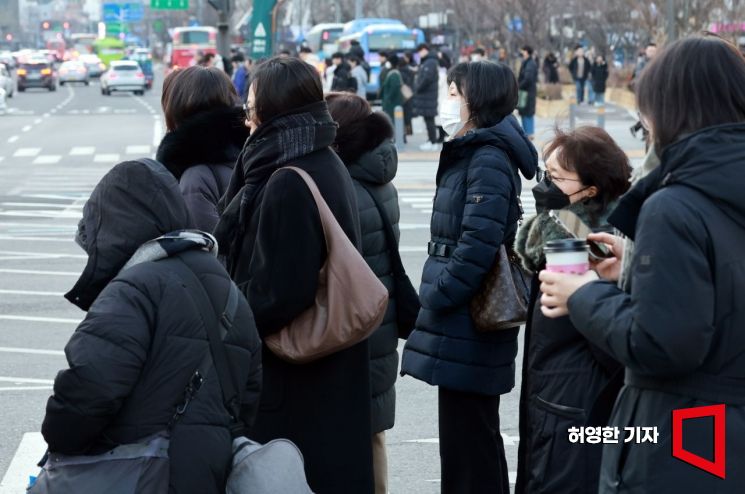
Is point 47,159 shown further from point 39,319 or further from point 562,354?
point 562,354

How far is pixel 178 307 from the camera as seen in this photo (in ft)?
11.8

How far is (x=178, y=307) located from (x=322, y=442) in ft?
4.47

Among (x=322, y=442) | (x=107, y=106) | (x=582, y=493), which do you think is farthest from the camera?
(x=107, y=106)

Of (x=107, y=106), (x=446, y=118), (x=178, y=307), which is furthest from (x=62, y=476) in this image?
(x=107, y=106)

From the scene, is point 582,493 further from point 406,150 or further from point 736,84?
point 406,150

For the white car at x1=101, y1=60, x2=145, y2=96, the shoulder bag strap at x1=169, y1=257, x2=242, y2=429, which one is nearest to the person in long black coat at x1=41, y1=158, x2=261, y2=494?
the shoulder bag strap at x1=169, y1=257, x2=242, y2=429

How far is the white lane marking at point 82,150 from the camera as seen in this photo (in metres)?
28.6

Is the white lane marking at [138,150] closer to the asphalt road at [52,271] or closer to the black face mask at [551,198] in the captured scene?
the asphalt road at [52,271]

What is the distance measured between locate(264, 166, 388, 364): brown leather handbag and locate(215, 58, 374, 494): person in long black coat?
3 centimetres

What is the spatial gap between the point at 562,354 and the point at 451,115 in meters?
1.96

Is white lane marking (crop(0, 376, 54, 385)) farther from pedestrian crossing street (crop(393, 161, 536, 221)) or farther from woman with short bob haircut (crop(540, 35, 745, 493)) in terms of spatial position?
pedestrian crossing street (crop(393, 161, 536, 221))

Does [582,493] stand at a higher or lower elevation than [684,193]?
lower

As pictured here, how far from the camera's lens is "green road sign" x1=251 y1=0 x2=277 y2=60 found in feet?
98.7

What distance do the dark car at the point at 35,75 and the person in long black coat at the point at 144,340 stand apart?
224 ft
